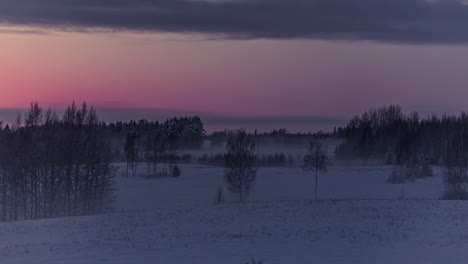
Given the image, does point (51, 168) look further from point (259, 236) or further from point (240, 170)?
point (259, 236)

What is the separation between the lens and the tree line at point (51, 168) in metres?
62.8

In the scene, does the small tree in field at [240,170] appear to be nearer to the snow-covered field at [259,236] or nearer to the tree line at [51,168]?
the tree line at [51,168]

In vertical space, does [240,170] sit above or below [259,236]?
above

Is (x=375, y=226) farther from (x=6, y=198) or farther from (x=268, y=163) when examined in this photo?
(x=268, y=163)

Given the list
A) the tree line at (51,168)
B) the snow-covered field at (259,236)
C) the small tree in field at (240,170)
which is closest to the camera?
the snow-covered field at (259,236)

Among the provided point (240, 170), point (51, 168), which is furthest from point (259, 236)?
point (240, 170)

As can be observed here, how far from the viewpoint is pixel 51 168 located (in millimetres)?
64250

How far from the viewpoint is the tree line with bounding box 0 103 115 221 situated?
206ft

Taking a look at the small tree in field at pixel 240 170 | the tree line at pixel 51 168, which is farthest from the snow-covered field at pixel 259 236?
the small tree in field at pixel 240 170

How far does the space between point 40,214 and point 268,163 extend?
8807 centimetres

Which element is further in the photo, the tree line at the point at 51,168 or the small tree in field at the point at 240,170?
the small tree in field at the point at 240,170

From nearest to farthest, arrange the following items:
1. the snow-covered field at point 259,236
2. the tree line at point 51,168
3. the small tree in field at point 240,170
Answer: the snow-covered field at point 259,236 < the tree line at point 51,168 < the small tree in field at point 240,170

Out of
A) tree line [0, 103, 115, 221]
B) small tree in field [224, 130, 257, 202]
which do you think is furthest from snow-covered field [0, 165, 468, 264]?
small tree in field [224, 130, 257, 202]

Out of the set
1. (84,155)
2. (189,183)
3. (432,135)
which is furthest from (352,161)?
(84,155)
